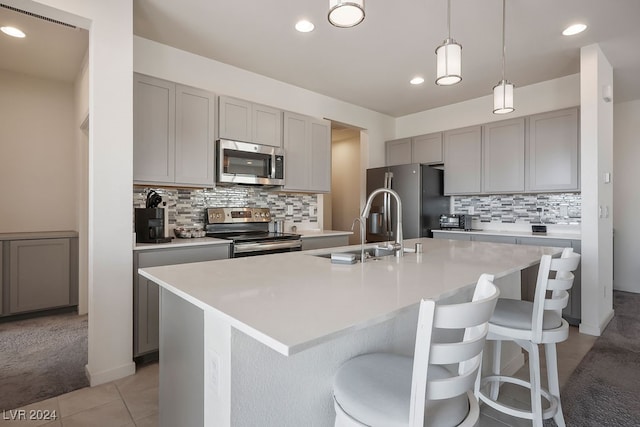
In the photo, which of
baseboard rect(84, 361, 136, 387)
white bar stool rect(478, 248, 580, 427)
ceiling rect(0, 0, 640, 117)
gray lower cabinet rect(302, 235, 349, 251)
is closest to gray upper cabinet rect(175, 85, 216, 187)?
ceiling rect(0, 0, 640, 117)

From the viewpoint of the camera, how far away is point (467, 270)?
1.61 metres

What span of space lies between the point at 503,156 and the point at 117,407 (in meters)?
4.46

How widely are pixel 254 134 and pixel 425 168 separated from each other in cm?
231

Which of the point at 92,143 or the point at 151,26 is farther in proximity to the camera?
the point at 151,26

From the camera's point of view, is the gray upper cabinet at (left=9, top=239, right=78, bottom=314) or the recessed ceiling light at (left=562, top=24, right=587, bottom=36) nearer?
the recessed ceiling light at (left=562, top=24, right=587, bottom=36)

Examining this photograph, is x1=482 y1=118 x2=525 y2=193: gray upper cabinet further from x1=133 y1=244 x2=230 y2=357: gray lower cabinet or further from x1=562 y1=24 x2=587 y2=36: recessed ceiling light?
x1=133 y1=244 x2=230 y2=357: gray lower cabinet

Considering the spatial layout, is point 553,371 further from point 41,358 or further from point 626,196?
point 626,196

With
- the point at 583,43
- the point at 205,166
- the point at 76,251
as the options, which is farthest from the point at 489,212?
the point at 76,251

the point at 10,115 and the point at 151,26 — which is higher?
the point at 151,26

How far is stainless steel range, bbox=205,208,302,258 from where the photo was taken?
3.15 metres

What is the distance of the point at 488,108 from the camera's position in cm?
450

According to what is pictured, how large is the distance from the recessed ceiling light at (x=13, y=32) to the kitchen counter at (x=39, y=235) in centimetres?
190

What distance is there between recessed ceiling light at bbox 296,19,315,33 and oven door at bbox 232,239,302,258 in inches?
75.6

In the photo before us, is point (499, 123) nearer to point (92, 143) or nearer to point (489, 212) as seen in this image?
point (489, 212)
